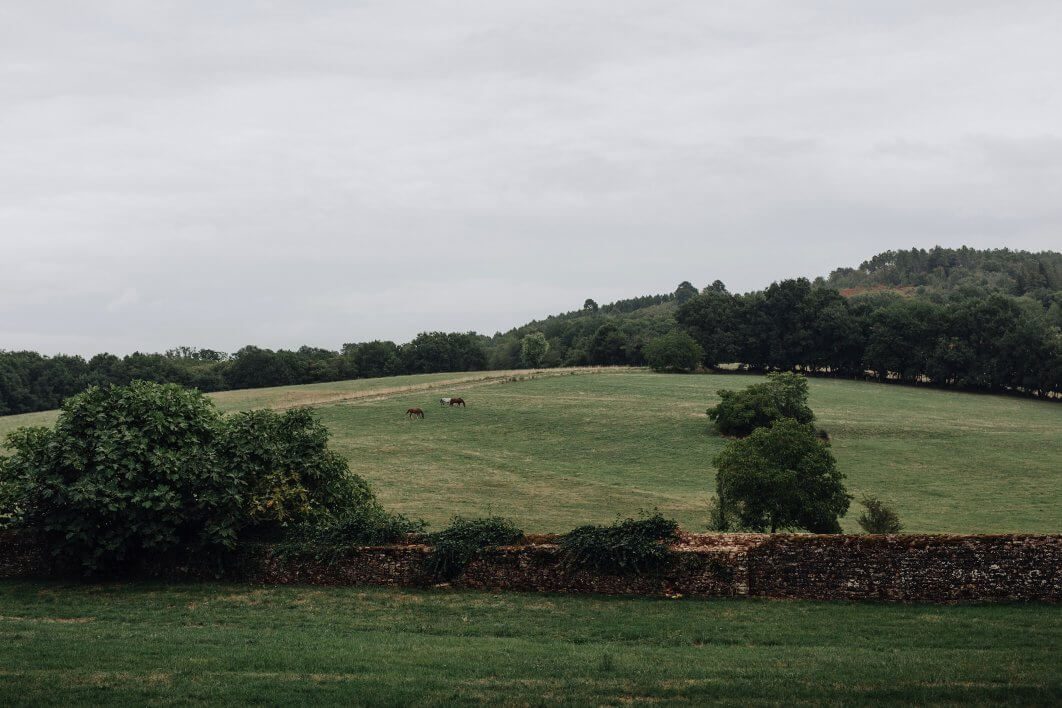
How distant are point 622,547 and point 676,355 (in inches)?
3357

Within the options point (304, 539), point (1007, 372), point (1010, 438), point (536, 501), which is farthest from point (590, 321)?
point (304, 539)

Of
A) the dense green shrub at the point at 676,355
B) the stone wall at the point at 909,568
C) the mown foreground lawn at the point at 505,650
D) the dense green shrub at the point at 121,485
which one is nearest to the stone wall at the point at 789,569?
the stone wall at the point at 909,568

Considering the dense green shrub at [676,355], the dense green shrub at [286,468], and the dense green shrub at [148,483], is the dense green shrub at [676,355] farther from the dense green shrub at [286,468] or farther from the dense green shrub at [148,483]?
the dense green shrub at [148,483]

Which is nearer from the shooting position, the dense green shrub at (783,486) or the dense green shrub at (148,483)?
the dense green shrub at (148,483)

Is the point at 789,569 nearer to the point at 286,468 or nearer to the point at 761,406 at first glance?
the point at 286,468

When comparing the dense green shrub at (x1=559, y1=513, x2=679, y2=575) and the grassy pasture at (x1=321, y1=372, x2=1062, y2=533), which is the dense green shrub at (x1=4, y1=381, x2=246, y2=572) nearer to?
the dense green shrub at (x1=559, y1=513, x2=679, y2=575)

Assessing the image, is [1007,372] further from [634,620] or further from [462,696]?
[462,696]

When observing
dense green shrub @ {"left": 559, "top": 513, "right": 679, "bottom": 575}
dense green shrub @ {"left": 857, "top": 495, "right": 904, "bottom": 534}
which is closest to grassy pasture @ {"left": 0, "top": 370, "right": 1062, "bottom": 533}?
dense green shrub @ {"left": 857, "top": 495, "right": 904, "bottom": 534}

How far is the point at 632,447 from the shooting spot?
58875mm

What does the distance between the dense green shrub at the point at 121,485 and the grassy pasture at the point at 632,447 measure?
16.3 metres

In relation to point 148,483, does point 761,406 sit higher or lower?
lower

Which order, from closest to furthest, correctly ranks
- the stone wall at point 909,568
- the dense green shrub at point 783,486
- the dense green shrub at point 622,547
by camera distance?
the stone wall at point 909,568 → the dense green shrub at point 622,547 → the dense green shrub at point 783,486

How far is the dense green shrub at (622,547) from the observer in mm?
18500

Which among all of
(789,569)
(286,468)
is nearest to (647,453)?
(286,468)
